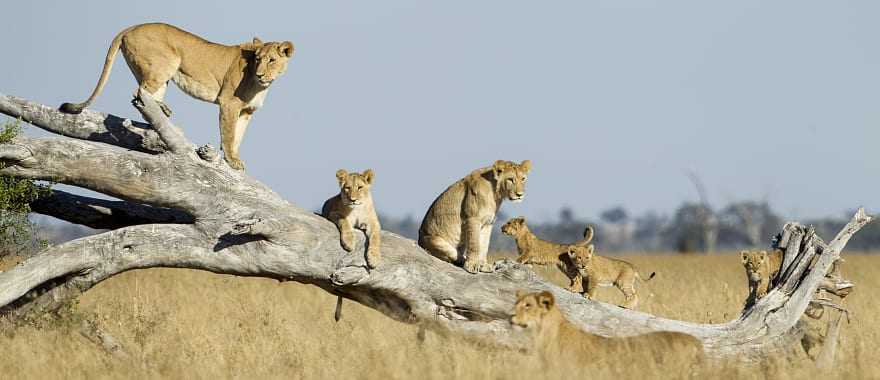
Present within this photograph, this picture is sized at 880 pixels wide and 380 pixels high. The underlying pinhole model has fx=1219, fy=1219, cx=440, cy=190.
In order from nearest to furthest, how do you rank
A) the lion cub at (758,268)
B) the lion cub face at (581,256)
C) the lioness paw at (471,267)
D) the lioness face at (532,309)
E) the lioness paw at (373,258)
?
the lioness face at (532,309) < the lioness paw at (373,258) < the lioness paw at (471,267) < the lion cub at (758,268) < the lion cub face at (581,256)

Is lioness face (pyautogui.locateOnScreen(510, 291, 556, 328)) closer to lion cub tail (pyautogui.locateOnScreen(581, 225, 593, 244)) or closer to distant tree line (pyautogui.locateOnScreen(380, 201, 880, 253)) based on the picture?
lion cub tail (pyautogui.locateOnScreen(581, 225, 593, 244))

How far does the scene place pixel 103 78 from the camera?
9492 mm

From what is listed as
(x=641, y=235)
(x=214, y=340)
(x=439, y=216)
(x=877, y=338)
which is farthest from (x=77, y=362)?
(x=641, y=235)

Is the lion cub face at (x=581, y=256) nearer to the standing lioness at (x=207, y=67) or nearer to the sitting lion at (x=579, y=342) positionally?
the standing lioness at (x=207, y=67)

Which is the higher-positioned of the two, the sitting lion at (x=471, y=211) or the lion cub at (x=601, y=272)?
the sitting lion at (x=471, y=211)

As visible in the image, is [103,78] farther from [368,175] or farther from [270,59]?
[368,175]

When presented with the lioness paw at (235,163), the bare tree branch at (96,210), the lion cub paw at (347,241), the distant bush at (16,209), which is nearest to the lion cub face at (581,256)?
the lion cub paw at (347,241)

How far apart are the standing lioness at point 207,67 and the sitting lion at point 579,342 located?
280 centimetres

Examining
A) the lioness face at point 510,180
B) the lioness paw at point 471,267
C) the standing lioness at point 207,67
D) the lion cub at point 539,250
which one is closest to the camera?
the lioness paw at point 471,267

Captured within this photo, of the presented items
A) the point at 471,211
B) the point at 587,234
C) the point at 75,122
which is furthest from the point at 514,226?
the point at 75,122

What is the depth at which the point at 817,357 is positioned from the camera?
29.1 feet

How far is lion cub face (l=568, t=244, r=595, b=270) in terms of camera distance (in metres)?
12.1

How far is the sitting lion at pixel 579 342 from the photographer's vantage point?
782 cm

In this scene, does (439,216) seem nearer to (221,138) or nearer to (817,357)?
(221,138)
